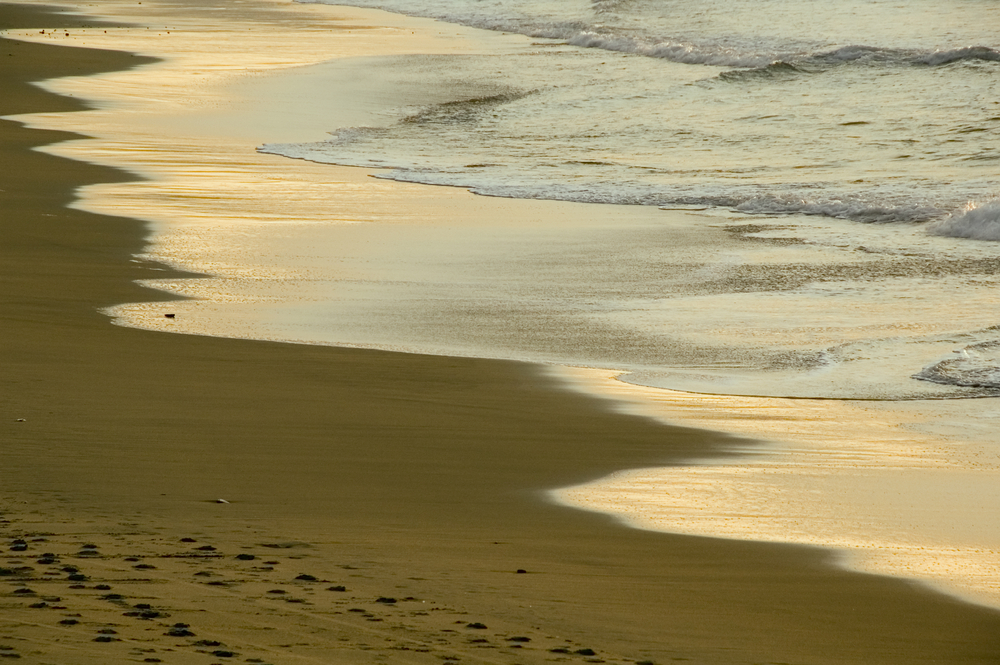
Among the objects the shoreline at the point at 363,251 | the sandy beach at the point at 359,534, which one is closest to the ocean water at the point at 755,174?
the shoreline at the point at 363,251

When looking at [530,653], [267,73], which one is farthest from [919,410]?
[267,73]

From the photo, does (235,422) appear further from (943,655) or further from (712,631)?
(943,655)

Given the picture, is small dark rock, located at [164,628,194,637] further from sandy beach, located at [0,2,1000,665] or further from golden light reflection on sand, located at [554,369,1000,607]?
golden light reflection on sand, located at [554,369,1000,607]

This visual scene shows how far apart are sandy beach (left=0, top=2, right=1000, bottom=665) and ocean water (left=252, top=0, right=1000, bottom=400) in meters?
1.23

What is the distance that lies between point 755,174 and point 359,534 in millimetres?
12286

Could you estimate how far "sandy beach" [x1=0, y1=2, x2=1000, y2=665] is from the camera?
3.66 m

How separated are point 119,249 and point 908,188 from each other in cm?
811

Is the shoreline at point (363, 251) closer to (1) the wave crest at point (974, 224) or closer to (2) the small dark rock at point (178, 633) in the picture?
(2) the small dark rock at point (178, 633)

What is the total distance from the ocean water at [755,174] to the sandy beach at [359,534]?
123 centimetres

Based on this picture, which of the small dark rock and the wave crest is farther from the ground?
the small dark rock

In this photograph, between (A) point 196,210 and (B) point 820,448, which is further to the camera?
(A) point 196,210

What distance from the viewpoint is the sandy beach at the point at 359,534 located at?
3.66 metres

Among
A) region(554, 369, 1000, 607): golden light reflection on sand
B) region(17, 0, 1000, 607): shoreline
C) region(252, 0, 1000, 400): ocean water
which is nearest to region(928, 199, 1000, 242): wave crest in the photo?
region(252, 0, 1000, 400): ocean water

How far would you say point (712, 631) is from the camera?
12.8 feet
